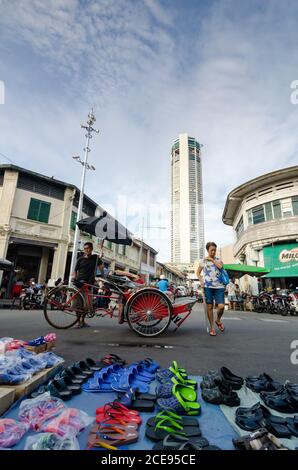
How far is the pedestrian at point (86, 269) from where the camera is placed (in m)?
4.73

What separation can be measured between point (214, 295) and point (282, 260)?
16366 mm

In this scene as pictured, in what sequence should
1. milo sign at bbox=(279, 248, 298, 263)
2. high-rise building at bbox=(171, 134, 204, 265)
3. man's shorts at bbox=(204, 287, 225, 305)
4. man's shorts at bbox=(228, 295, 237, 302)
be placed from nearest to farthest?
man's shorts at bbox=(204, 287, 225, 305) → man's shorts at bbox=(228, 295, 237, 302) → milo sign at bbox=(279, 248, 298, 263) → high-rise building at bbox=(171, 134, 204, 265)

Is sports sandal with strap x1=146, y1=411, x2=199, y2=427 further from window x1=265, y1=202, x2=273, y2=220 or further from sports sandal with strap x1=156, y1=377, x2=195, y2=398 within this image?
window x1=265, y1=202, x2=273, y2=220

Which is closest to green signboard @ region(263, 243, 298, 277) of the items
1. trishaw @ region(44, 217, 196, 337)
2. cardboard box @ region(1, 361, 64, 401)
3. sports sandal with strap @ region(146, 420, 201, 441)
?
trishaw @ region(44, 217, 196, 337)

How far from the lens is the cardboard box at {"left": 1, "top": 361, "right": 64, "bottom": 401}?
1533 millimetres

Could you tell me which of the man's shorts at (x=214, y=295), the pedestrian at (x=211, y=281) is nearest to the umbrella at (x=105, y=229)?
the pedestrian at (x=211, y=281)

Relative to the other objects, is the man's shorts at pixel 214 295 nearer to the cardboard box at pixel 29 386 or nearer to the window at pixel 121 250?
the cardboard box at pixel 29 386

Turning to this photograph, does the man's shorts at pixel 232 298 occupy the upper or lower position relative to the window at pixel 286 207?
lower

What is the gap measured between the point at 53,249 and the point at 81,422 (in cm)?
1818

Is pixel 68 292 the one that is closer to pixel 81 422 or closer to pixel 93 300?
pixel 93 300

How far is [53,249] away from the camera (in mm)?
17938

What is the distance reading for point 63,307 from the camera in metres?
4.46

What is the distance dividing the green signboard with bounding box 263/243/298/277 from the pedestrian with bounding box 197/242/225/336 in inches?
624

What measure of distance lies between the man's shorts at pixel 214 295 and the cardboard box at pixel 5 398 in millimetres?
3621
